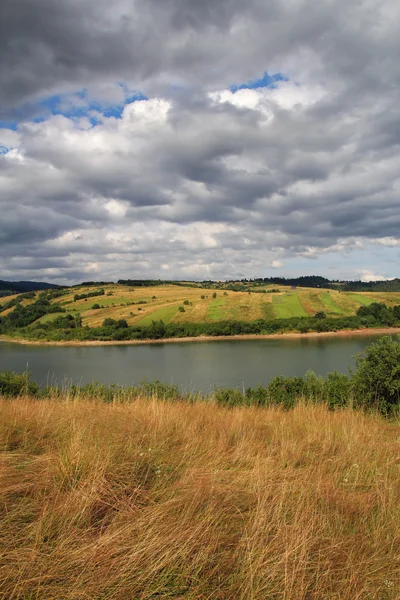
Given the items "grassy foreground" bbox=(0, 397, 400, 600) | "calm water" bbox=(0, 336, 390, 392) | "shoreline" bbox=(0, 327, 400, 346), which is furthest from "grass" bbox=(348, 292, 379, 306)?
"grassy foreground" bbox=(0, 397, 400, 600)

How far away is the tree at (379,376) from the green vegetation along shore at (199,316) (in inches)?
2636

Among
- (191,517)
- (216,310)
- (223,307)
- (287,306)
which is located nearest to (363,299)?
(287,306)

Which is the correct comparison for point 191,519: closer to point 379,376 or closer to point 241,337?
point 379,376

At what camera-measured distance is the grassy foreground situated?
187 centimetres

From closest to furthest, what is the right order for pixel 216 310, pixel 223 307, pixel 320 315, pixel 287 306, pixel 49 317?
pixel 320 315
pixel 287 306
pixel 216 310
pixel 223 307
pixel 49 317

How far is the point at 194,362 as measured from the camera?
51.4m

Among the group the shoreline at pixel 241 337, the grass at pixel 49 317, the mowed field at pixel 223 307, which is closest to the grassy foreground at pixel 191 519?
the shoreline at pixel 241 337

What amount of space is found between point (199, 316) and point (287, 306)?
23.7m

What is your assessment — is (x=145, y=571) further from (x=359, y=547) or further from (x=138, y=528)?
(x=359, y=547)

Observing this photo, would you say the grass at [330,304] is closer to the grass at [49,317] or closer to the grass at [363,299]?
the grass at [363,299]

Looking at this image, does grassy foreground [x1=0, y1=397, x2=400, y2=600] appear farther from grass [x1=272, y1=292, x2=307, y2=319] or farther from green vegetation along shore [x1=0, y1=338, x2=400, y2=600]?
grass [x1=272, y1=292, x2=307, y2=319]

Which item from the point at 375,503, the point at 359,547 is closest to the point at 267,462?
the point at 375,503

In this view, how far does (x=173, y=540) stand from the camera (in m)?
2.07

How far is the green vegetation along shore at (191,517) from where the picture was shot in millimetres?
1874
